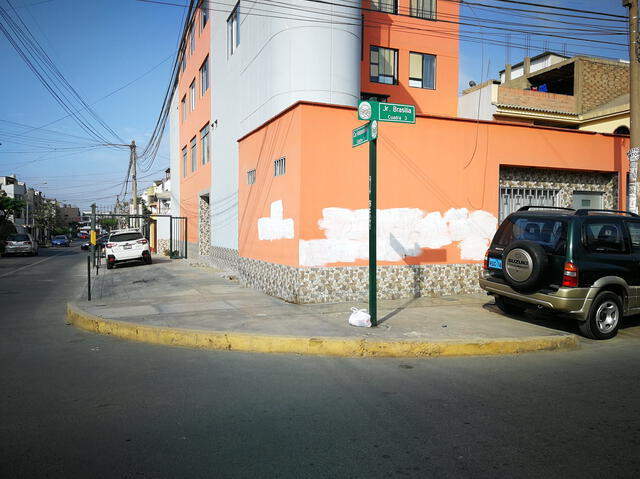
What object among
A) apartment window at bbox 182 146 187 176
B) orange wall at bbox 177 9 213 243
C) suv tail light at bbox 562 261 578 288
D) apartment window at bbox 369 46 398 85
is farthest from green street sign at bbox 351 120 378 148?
apartment window at bbox 182 146 187 176

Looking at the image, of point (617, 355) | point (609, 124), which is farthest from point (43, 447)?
point (609, 124)

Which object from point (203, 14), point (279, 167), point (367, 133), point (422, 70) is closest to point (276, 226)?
point (279, 167)

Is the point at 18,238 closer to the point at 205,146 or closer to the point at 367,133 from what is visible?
the point at 205,146

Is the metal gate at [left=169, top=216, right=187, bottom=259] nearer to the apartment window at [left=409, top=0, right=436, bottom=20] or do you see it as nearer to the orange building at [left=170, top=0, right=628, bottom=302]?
the orange building at [left=170, top=0, right=628, bottom=302]

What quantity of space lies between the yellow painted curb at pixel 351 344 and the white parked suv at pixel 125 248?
15.0m

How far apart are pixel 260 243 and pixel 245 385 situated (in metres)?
6.82

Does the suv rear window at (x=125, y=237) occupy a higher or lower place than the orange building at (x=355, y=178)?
lower

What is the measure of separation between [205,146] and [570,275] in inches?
728

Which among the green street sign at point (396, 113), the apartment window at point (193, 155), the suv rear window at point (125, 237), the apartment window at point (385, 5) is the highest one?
the apartment window at point (385, 5)

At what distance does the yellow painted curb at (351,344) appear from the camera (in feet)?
21.4

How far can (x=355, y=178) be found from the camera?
999 centimetres

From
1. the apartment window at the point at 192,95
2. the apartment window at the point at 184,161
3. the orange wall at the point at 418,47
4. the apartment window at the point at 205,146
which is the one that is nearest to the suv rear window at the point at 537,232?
the apartment window at the point at 205,146

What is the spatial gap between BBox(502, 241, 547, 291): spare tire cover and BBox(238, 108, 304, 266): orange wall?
3972 mm

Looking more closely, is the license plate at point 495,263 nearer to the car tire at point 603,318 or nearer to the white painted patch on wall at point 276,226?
the car tire at point 603,318
